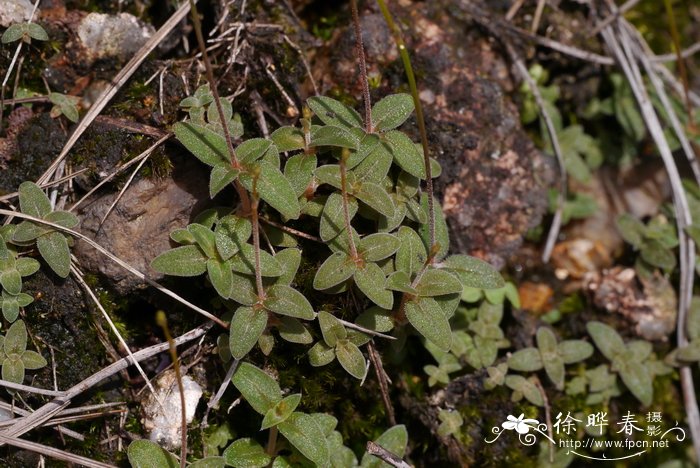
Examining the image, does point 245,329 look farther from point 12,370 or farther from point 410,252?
point 12,370

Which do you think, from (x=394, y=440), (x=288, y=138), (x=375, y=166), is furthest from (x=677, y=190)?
(x=288, y=138)

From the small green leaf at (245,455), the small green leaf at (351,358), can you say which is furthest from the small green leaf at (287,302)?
the small green leaf at (245,455)

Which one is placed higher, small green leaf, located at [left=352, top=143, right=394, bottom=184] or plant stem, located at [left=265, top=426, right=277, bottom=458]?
small green leaf, located at [left=352, top=143, right=394, bottom=184]

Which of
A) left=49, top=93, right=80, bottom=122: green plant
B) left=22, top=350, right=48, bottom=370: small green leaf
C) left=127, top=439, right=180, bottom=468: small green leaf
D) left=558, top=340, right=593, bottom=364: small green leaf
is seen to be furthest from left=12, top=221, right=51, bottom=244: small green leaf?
left=558, top=340, right=593, bottom=364: small green leaf

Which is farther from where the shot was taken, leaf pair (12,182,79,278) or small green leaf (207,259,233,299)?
leaf pair (12,182,79,278)

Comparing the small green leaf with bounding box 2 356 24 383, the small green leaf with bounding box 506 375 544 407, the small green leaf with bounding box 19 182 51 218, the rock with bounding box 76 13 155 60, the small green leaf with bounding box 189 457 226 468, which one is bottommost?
the small green leaf with bounding box 506 375 544 407

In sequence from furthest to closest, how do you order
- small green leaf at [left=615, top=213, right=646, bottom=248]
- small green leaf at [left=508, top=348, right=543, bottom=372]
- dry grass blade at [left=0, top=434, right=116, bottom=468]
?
1. small green leaf at [left=615, top=213, right=646, bottom=248]
2. small green leaf at [left=508, top=348, right=543, bottom=372]
3. dry grass blade at [left=0, top=434, right=116, bottom=468]

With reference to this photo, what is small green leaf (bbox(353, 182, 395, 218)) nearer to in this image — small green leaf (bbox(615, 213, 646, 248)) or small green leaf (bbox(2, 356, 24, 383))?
small green leaf (bbox(2, 356, 24, 383))

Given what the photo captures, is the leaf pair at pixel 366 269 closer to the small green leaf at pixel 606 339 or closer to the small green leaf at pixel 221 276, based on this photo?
the small green leaf at pixel 221 276
